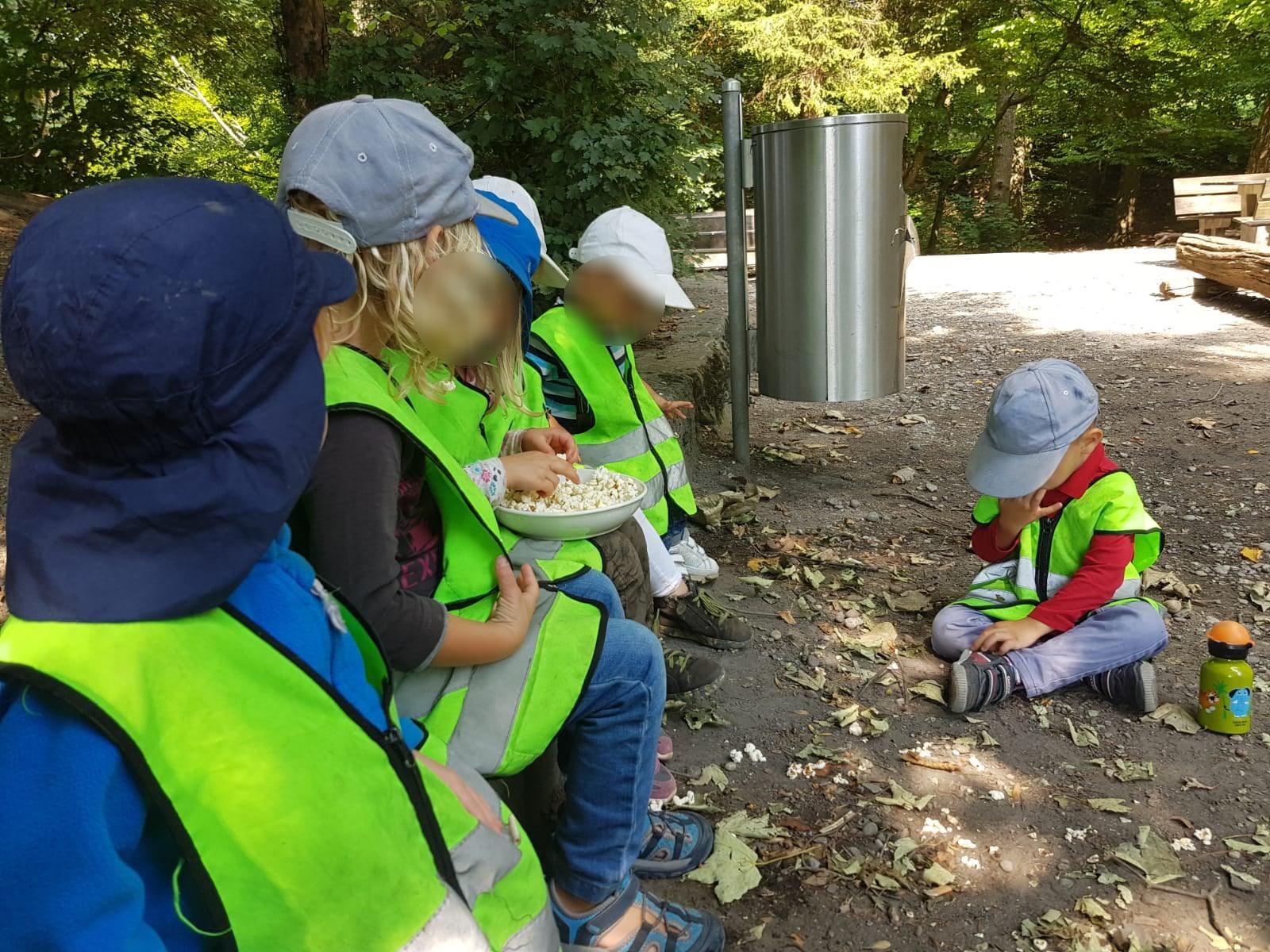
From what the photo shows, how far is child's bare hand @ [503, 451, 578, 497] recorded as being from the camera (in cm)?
229

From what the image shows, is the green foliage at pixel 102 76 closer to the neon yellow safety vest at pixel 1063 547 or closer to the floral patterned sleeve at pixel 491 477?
the floral patterned sleeve at pixel 491 477

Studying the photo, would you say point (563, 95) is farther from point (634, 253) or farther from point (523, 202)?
point (634, 253)

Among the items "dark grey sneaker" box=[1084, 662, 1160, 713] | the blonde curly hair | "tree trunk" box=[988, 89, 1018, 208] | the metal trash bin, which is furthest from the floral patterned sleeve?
"tree trunk" box=[988, 89, 1018, 208]

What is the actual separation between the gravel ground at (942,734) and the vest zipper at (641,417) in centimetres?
66

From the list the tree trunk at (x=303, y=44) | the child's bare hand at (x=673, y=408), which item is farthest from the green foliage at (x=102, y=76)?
the child's bare hand at (x=673, y=408)

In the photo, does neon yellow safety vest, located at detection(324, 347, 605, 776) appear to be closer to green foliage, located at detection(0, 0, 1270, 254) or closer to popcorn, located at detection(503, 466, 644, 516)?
popcorn, located at detection(503, 466, 644, 516)

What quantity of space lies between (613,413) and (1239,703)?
Answer: 2115 millimetres

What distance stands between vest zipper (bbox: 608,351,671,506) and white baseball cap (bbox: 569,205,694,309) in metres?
0.32

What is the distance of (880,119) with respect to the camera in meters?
4.48

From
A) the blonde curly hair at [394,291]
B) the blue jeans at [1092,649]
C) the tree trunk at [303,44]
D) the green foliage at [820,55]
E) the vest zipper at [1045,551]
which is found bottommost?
the blue jeans at [1092,649]

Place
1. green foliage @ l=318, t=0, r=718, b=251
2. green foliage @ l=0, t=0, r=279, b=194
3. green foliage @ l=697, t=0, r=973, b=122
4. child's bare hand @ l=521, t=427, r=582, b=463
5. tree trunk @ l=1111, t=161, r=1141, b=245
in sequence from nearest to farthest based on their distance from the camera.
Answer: child's bare hand @ l=521, t=427, r=582, b=463, green foliage @ l=318, t=0, r=718, b=251, green foliage @ l=0, t=0, r=279, b=194, green foliage @ l=697, t=0, r=973, b=122, tree trunk @ l=1111, t=161, r=1141, b=245

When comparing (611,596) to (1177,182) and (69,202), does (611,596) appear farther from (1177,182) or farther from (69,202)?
(1177,182)

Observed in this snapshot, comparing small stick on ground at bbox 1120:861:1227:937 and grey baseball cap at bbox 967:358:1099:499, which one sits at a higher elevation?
grey baseball cap at bbox 967:358:1099:499

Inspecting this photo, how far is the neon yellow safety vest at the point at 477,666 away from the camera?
164cm
